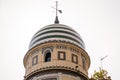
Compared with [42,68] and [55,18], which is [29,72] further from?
[55,18]

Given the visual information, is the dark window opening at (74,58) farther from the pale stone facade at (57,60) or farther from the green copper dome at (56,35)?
the green copper dome at (56,35)

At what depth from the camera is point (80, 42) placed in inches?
1496

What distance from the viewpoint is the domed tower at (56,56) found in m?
33.6

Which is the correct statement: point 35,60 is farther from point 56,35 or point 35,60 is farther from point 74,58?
point 74,58

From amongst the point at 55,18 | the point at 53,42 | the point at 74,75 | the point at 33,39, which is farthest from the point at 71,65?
the point at 55,18

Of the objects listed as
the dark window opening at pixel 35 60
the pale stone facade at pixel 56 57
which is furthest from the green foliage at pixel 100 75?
the dark window opening at pixel 35 60

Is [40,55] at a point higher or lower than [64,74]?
higher

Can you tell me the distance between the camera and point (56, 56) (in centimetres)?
3481

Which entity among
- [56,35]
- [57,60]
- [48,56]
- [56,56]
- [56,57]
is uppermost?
[56,35]

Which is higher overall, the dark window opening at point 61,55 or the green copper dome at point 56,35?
the green copper dome at point 56,35

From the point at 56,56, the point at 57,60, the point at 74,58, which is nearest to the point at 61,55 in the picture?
the point at 56,56

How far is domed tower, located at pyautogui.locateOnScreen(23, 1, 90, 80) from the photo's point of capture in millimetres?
33594

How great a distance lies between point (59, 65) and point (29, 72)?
12.3ft

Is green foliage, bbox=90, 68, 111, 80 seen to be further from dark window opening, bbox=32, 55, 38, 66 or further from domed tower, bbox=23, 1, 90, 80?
dark window opening, bbox=32, 55, 38, 66
